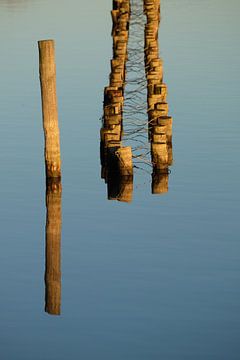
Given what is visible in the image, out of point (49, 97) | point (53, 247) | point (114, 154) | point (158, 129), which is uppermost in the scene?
point (49, 97)

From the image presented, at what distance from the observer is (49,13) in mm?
43688

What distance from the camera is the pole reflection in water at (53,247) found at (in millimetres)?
13422

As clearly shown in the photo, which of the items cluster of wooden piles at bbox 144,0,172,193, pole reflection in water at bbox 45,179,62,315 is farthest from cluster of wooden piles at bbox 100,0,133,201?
pole reflection in water at bbox 45,179,62,315

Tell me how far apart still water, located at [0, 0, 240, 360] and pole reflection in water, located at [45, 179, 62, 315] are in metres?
0.08

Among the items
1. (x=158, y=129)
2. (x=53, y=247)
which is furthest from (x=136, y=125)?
(x=53, y=247)

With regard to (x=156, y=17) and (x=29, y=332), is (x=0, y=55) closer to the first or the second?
(x=156, y=17)

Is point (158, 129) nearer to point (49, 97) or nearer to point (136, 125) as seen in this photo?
point (49, 97)

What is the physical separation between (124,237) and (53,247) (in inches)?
34.5

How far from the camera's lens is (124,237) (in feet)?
51.5

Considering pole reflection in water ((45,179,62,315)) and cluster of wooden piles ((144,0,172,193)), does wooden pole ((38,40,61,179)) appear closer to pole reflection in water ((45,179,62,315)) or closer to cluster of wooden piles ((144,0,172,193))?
pole reflection in water ((45,179,62,315))

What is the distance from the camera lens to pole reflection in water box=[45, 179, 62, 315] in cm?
1342

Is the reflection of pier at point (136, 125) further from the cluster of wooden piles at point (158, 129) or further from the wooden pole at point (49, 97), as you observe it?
the wooden pole at point (49, 97)

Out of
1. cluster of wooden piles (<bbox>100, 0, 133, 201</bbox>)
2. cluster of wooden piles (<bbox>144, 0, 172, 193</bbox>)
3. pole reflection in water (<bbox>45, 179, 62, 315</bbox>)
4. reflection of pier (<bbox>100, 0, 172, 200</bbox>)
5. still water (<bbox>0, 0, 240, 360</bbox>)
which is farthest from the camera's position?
cluster of wooden piles (<bbox>144, 0, 172, 193</bbox>)

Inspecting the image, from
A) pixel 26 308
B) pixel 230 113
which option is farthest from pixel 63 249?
pixel 230 113
